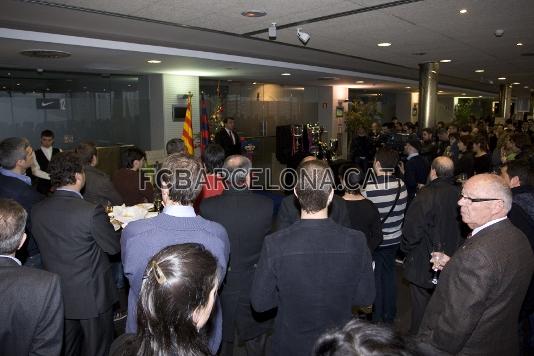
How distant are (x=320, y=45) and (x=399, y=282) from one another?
12.4 feet

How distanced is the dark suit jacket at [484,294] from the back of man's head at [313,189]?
2.27 feet

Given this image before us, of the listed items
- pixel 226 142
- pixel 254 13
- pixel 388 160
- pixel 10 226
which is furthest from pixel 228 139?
pixel 10 226

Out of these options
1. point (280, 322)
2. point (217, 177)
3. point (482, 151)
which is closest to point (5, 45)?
point (217, 177)

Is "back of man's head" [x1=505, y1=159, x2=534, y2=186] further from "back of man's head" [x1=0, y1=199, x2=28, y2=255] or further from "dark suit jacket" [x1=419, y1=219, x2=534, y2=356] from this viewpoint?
"back of man's head" [x1=0, y1=199, x2=28, y2=255]

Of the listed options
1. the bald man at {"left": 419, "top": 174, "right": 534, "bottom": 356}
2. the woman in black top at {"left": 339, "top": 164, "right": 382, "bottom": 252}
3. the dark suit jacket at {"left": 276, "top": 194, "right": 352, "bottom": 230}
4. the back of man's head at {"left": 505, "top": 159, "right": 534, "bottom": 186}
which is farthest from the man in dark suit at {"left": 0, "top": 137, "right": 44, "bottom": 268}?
the back of man's head at {"left": 505, "top": 159, "right": 534, "bottom": 186}

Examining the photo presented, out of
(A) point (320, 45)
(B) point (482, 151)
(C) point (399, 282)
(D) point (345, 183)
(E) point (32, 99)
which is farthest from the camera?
(E) point (32, 99)

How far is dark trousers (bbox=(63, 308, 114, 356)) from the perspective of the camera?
9.31 feet

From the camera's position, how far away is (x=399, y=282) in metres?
4.76

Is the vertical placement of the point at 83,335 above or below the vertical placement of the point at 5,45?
below

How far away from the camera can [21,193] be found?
10.2ft

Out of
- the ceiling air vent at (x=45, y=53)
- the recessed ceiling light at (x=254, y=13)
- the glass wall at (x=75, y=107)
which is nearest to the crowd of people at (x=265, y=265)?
the recessed ceiling light at (x=254, y=13)

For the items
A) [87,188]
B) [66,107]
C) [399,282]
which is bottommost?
[399,282]

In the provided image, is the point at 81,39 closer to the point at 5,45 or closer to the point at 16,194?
the point at 5,45

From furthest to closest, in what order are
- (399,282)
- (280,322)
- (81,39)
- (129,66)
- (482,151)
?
(129,66) < (482,151) < (81,39) < (399,282) < (280,322)
